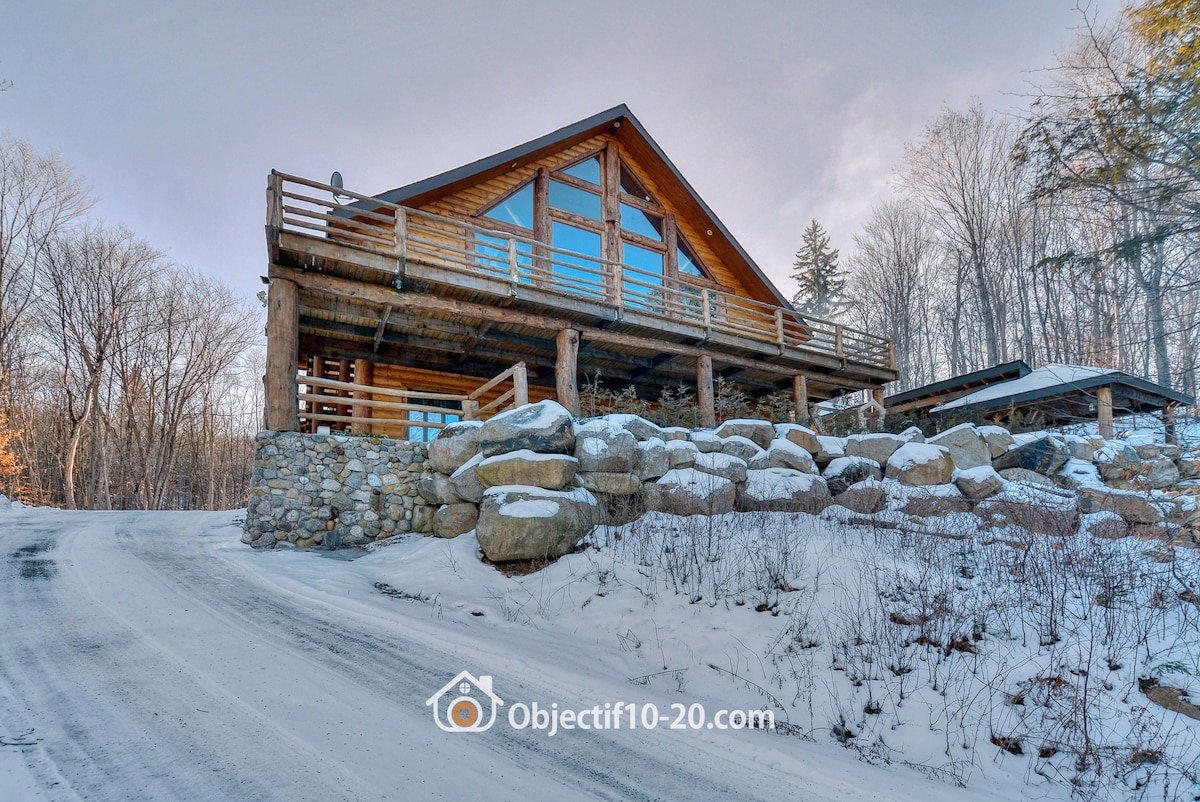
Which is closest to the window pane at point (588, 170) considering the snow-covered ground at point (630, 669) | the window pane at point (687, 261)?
the window pane at point (687, 261)

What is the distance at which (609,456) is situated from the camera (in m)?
7.33

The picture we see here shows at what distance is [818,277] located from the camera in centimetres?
3200

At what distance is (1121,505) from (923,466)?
272 centimetres

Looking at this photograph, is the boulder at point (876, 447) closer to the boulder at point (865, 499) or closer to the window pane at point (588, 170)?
the boulder at point (865, 499)

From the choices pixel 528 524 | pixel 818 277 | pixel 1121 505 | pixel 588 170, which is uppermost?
pixel 818 277

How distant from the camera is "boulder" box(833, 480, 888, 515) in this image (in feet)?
24.4

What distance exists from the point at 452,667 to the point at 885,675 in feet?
10.2

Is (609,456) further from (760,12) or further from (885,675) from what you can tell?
(760,12)

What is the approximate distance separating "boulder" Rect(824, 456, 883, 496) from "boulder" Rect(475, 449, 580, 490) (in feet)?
15.2

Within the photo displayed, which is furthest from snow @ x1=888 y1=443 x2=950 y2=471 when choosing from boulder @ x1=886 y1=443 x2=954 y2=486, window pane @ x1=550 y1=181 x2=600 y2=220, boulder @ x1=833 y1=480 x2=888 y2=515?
window pane @ x1=550 y1=181 x2=600 y2=220

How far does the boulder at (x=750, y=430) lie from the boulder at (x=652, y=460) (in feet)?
5.63

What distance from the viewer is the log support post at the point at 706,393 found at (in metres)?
11.7

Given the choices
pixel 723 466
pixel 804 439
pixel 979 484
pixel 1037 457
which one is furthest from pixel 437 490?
pixel 1037 457

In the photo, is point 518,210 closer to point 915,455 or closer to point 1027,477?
point 915,455
